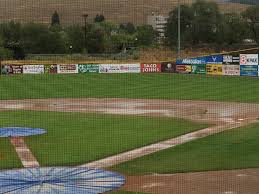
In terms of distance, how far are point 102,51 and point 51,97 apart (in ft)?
49.4

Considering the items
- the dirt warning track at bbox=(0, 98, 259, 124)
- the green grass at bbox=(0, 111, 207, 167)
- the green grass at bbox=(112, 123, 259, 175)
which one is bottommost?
the dirt warning track at bbox=(0, 98, 259, 124)

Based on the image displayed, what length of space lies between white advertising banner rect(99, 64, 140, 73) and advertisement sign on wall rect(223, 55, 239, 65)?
4815 mm

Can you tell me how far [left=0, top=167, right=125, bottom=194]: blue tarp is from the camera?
632cm

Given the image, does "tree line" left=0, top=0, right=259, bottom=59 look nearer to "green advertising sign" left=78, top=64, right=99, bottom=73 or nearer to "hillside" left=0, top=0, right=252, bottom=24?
"green advertising sign" left=78, top=64, right=99, bottom=73

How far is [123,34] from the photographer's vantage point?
3669 cm

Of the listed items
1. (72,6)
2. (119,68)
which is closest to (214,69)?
(119,68)

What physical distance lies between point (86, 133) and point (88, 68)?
683 inches

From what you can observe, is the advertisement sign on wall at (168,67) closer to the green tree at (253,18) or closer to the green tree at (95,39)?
the green tree at (95,39)

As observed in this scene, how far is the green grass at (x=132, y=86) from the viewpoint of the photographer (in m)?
18.7

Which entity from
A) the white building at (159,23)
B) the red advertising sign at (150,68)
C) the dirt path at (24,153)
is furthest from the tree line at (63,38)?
the dirt path at (24,153)

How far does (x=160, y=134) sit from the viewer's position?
10.7 metres

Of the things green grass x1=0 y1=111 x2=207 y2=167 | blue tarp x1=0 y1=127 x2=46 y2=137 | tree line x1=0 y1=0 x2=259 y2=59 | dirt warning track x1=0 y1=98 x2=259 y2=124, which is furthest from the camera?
tree line x1=0 y1=0 x2=259 y2=59

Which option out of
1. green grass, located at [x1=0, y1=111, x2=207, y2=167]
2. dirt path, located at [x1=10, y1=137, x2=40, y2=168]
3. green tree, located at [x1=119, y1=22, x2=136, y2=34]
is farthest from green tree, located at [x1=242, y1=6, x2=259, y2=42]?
dirt path, located at [x1=10, y1=137, x2=40, y2=168]

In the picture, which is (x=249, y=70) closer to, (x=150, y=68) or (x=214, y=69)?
(x=214, y=69)
